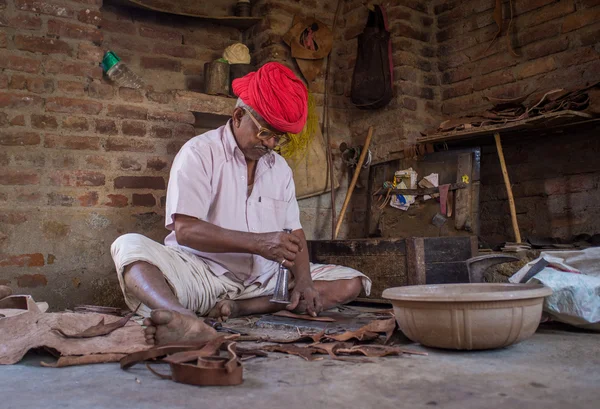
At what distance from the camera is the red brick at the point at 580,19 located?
161 inches

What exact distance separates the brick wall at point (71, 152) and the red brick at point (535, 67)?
2441 millimetres

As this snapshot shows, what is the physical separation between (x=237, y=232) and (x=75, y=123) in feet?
5.27

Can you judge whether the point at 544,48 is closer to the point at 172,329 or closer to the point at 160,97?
the point at 160,97

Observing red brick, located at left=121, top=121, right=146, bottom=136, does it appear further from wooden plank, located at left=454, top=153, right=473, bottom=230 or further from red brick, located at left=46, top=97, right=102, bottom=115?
wooden plank, located at left=454, top=153, right=473, bottom=230

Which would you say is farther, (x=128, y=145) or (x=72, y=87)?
(x=128, y=145)

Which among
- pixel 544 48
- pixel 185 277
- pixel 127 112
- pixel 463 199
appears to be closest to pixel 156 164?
pixel 127 112

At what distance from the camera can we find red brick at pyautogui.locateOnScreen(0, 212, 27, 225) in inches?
141

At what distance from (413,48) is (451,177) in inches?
45.2

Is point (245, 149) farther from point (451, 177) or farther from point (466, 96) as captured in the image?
point (466, 96)

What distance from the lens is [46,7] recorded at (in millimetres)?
3732

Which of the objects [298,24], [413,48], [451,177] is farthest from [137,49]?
[451,177]

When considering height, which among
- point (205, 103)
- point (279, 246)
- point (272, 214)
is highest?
point (205, 103)

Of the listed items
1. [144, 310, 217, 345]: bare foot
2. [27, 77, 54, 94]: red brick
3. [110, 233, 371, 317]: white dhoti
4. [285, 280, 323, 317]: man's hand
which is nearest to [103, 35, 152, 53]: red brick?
[27, 77, 54, 94]: red brick

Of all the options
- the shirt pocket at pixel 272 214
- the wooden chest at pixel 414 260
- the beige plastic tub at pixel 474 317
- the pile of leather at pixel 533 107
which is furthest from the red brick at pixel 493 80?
the beige plastic tub at pixel 474 317
